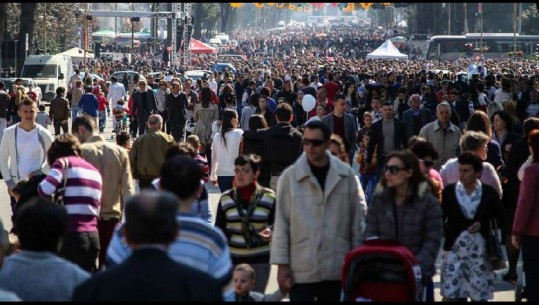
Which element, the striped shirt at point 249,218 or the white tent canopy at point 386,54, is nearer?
the striped shirt at point 249,218

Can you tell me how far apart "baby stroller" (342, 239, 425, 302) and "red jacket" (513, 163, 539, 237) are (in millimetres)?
2286

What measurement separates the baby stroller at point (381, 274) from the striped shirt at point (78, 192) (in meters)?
2.40

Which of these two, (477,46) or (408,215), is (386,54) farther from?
(408,215)

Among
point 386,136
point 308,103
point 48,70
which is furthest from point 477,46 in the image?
point 386,136

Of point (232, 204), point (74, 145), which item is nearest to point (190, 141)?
point (74, 145)

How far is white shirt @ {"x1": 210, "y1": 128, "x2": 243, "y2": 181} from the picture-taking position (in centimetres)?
1262

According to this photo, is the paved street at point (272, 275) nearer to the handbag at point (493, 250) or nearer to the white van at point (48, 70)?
the handbag at point (493, 250)

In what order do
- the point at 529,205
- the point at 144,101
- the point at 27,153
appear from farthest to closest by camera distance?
1. the point at 144,101
2. the point at 27,153
3. the point at 529,205

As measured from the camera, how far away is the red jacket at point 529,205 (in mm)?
9016

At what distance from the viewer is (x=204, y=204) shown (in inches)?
346

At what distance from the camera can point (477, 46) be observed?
269 feet

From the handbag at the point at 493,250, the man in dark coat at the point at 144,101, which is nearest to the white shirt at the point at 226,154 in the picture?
the handbag at the point at 493,250

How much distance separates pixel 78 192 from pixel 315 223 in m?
1.98

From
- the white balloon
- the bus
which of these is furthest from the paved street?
the bus
